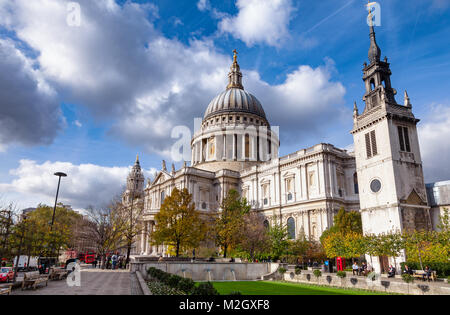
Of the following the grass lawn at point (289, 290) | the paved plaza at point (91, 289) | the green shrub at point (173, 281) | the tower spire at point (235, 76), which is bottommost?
the grass lawn at point (289, 290)

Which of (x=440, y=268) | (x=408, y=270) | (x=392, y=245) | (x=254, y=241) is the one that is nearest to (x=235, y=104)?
(x=254, y=241)

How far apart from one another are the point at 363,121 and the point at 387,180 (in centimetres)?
803

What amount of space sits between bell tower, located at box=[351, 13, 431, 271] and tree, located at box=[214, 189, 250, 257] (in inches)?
604

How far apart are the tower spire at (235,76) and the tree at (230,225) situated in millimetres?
47571

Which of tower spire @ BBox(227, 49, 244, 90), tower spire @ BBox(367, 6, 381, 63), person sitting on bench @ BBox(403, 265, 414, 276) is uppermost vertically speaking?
tower spire @ BBox(227, 49, 244, 90)

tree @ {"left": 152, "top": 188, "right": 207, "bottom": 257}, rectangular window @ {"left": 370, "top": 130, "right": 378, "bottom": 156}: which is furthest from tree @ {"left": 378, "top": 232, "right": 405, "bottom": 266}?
tree @ {"left": 152, "top": 188, "right": 207, "bottom": 257}

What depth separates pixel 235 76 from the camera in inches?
3514

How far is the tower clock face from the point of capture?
34062 millimetres

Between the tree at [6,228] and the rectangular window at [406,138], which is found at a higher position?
the rectangular window at [406,138]

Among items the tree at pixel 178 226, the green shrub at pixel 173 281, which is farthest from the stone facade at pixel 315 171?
the green shrub at pixel 173 281

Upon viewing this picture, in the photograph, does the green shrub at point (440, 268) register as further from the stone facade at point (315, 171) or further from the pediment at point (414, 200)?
the pediment at point (414, 200)

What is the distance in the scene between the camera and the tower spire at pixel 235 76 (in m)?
88.0

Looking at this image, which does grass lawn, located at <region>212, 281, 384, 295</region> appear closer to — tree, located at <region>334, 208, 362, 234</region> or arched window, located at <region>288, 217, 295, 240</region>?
tree, located at <region>334, 208, 362, 234</region>
